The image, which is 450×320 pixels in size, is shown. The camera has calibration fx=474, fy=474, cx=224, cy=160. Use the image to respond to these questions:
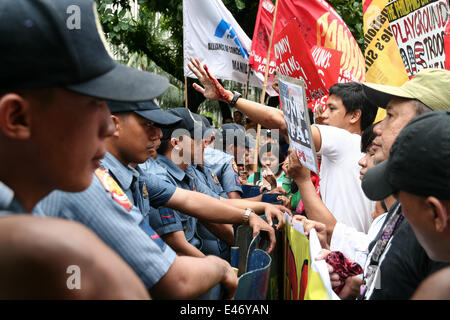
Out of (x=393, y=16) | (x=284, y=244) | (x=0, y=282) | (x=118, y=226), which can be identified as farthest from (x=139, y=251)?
(x=393, y=16)

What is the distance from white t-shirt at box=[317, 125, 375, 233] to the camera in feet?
12.2

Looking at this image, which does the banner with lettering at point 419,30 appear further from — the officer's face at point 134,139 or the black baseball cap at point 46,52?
the black baseball cap at point 46,52

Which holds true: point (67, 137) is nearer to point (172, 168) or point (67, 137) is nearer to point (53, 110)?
point (53, 110)

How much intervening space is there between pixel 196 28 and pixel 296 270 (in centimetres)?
613

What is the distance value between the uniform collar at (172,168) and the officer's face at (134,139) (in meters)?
1.59

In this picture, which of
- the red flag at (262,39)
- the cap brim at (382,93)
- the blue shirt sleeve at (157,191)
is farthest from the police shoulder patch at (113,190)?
the red flag at (262,39)

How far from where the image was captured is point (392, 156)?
162cm

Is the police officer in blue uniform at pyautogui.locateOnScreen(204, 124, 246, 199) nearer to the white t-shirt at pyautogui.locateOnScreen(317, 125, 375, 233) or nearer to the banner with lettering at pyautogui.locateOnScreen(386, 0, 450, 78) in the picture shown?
the white t-shirt at pyautogui.locateOnScreen(317, 125, 375, 233)

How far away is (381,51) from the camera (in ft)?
14.5

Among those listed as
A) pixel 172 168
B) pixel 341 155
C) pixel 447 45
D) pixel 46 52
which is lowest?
pixel 172 168

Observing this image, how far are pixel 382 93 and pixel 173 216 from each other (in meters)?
1.77

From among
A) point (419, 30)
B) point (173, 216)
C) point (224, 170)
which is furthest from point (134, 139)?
point (224, 170)

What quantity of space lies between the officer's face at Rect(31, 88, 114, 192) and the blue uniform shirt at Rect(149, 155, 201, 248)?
2.28m
